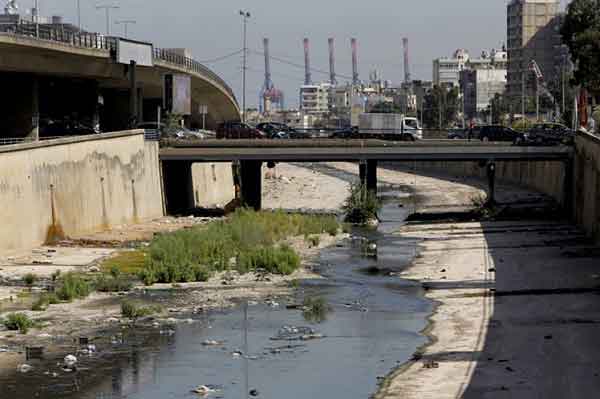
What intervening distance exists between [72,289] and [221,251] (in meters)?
11.8

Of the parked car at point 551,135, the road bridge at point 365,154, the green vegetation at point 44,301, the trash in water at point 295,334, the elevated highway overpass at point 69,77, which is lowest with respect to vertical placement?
the trash in water at point 295,334

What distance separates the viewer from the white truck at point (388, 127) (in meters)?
112

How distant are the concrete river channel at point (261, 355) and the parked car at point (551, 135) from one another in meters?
43.0

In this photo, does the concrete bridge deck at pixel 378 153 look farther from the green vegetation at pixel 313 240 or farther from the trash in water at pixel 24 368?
the trash in water at pixel 24 368

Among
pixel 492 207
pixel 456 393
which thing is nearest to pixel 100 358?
pixel 456 393

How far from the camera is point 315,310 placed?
39188 millimetres

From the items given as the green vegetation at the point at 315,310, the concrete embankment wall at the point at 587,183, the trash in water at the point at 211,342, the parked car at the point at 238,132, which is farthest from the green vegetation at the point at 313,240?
the parked car at the point at 238,132

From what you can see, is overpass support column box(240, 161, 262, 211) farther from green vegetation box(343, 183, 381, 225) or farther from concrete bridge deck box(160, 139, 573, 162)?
green vegetation box(343, 183, 381, 225)

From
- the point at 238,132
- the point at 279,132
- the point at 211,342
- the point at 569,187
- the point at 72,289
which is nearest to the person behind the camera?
the point at 211,342

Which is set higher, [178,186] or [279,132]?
[279,132]

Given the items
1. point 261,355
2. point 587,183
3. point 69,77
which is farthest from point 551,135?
point 261,355

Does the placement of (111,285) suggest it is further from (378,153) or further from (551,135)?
(551,135)

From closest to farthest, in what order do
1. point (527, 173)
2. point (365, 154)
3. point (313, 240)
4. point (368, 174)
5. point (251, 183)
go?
1. point (313, 240)
2. point (365, 154)
3. point (368, 174)
4. point (251, 183)
5. point (527, 173)

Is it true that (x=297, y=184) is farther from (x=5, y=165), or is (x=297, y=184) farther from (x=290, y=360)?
(x=290, y=360)
